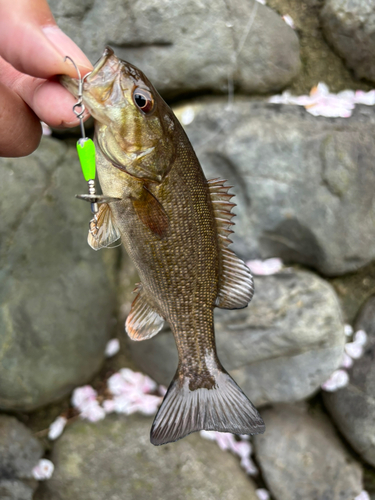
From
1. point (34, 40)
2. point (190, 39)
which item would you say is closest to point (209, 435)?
point (34, 40)

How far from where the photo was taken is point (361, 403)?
251 centimetres

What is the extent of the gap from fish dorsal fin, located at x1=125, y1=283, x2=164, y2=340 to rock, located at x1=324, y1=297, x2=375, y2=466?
1.79 m

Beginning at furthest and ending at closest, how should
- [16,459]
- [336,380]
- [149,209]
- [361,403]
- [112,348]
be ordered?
1. [112,348]
2. [336,380]
3. [361,403]
4. [16,459]
5. [149,209]

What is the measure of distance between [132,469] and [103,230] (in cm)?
188

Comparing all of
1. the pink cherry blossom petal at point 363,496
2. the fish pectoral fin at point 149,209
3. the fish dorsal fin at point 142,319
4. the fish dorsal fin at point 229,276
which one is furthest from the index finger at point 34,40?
the pink cherry blossom petal at point 363,496

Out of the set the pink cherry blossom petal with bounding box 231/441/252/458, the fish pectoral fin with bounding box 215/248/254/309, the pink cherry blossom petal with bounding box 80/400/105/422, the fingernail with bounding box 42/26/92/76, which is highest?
the fingernail with bounding box 42/26/92/76

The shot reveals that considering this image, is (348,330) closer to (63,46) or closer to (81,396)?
(81,396)

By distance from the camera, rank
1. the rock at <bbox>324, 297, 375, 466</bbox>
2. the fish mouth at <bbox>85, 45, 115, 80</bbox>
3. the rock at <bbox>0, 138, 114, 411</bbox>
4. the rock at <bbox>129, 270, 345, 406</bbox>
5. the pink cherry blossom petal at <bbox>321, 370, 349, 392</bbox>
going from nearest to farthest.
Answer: the fish mouth at <bbox>85, 45, 115, 80</bbox>
the rock at <bbox>0, 138, 114, 411</bbox>
the rock at <bbox>129, 270, 345, 406</bbox>
the rock at <bbox>324, 297, 375, 466</bbox>
the pink cherry blossom petal at <bbox>321, 370, 349, 392</bbox>

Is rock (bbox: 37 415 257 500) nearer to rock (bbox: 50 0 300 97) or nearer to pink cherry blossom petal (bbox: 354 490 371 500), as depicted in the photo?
pink cherry blossom petal (bbox: 354 490 371 500)

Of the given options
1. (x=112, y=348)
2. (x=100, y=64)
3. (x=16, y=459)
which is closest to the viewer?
(x=100, y=64)

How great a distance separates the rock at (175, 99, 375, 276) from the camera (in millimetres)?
2361

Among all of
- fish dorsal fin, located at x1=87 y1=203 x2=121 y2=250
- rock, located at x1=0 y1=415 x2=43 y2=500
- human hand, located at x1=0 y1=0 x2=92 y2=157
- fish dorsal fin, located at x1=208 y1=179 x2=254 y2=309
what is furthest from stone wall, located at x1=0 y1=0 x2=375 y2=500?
fish dorsal fin, located at x1=87 y1=203 x2=121 y2=250

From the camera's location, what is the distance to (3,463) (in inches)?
90.3

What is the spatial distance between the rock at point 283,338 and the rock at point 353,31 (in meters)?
1.70
